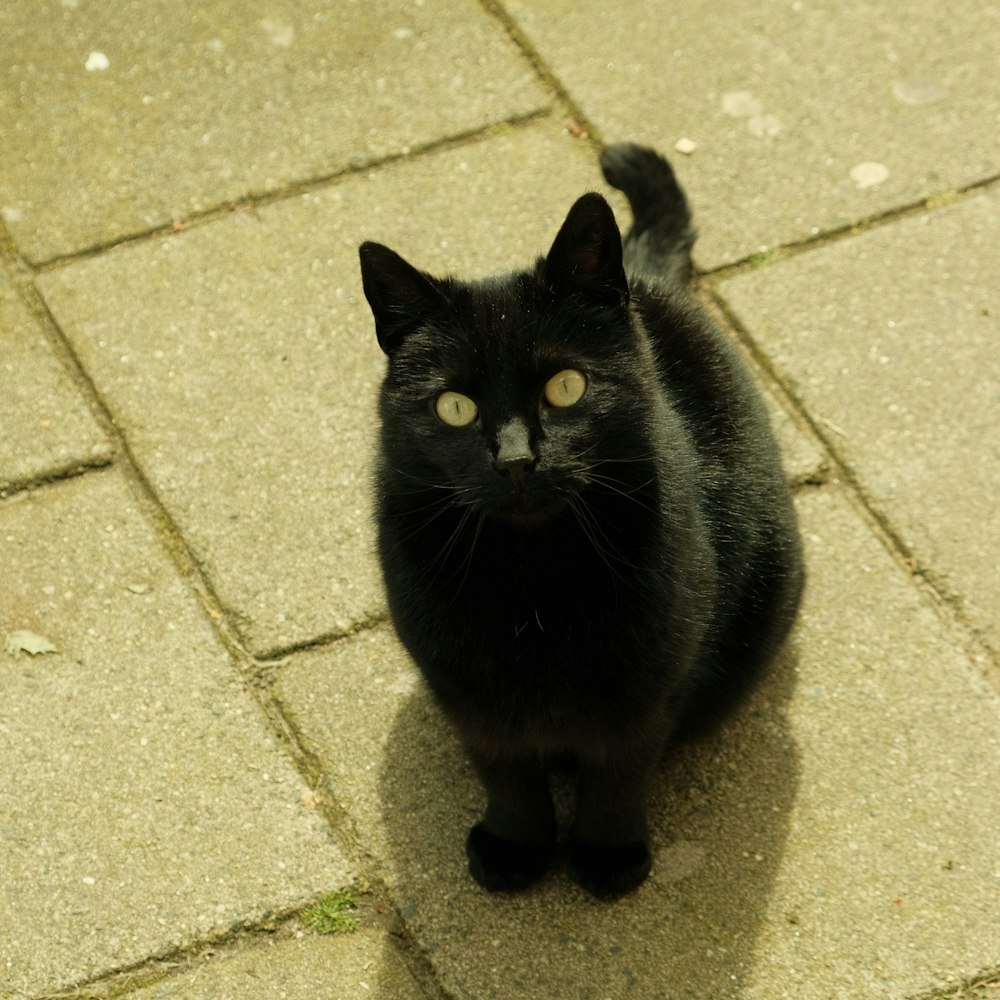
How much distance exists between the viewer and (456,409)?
7.68 feet

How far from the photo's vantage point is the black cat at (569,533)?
7.64 feet

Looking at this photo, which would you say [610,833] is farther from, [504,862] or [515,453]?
[515,453]

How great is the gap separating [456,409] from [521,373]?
0.12 meters

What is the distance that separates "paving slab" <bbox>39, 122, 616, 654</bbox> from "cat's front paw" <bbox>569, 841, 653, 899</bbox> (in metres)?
0.76

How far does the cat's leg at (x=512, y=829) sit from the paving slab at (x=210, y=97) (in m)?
1.96

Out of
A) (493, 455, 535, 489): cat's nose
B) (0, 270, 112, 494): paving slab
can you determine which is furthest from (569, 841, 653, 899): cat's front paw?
(0, 270, 112, 494): paving slab

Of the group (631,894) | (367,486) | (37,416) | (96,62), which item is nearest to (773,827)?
(631,894)

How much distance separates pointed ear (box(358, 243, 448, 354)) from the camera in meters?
2.35

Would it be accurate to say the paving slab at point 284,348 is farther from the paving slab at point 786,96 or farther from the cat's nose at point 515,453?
the cat's nose at point 515,453

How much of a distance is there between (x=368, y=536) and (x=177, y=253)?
106 cm

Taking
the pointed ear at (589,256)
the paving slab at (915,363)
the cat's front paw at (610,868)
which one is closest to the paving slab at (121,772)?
the cat's front paw at (610,868)

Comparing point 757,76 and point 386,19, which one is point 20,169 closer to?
point 386,19

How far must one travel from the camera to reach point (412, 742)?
3.00 m

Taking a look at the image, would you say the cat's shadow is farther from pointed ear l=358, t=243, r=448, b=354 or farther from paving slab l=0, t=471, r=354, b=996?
pointed ear l=358, t=243, r=448, b=354
